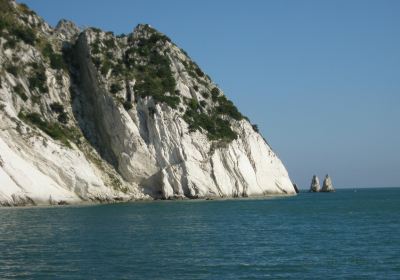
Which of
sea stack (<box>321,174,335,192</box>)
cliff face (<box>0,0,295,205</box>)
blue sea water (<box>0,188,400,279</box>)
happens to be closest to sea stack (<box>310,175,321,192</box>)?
sea stack (<box>321,174,335,192</box>)

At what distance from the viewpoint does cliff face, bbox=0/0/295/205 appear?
72.0m

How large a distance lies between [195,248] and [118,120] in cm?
5440

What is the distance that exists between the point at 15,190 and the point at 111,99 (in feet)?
87.0

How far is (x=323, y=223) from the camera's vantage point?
4628 centimetres

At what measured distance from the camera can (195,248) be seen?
30.6 meters

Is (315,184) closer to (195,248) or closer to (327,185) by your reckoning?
(327,185)

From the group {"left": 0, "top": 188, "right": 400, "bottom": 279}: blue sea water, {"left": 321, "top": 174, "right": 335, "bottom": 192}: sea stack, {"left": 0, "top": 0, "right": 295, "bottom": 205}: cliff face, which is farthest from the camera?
{"left": 321, "top": 174, "right": 335, "bottom": 192}: sea stack

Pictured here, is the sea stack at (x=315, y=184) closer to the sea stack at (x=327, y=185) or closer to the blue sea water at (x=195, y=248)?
the sea stack at (x=327, y=185)

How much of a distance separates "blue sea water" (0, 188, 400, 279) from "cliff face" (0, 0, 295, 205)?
23.5 metres

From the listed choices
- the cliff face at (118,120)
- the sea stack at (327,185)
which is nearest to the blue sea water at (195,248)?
the cliff face at (118,120)

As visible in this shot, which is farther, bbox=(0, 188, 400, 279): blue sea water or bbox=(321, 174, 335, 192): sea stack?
bbox=(321, 174, 335, 192): sea stack

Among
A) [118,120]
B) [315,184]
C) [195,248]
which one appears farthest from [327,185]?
[195,248]

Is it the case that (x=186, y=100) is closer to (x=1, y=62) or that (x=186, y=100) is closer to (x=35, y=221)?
(x=1, y=62)

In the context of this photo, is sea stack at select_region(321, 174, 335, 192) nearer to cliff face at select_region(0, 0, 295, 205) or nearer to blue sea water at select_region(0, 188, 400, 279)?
cliff face at select_region(0, 0, 295, 205)
